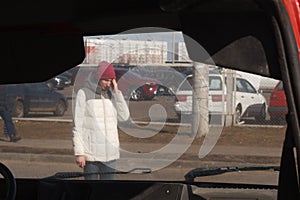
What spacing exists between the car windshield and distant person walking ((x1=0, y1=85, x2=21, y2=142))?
0.02m

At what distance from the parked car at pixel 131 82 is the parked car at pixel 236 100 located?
0.16 meters

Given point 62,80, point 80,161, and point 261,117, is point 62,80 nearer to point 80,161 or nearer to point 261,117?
point 80,161

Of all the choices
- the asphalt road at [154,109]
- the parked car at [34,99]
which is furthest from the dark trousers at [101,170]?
the parked car at [34,99]

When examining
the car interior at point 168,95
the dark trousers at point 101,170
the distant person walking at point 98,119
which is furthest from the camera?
the distant person walking at point 98,119

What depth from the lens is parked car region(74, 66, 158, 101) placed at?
3.42 m

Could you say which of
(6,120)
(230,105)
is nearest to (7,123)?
(6,120)

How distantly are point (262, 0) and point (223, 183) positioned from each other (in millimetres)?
1605

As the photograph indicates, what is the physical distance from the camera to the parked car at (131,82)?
3.42m

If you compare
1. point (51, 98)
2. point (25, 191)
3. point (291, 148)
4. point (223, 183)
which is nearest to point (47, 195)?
point (25, 191)

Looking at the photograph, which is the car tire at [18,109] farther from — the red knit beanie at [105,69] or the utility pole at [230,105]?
the utility pole at [230,105]

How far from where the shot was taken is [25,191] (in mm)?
3477

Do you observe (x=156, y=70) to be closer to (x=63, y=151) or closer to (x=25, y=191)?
(x=25, y=191)

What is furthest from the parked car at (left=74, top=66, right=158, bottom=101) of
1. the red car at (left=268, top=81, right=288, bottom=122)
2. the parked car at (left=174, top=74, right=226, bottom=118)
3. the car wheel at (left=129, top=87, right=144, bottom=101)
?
the red car at (left=268, top=81, right=288, bottom=122)

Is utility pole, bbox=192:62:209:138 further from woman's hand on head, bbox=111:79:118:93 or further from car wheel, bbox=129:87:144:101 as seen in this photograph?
woman's hand on head, bbox=111:79:118:93
